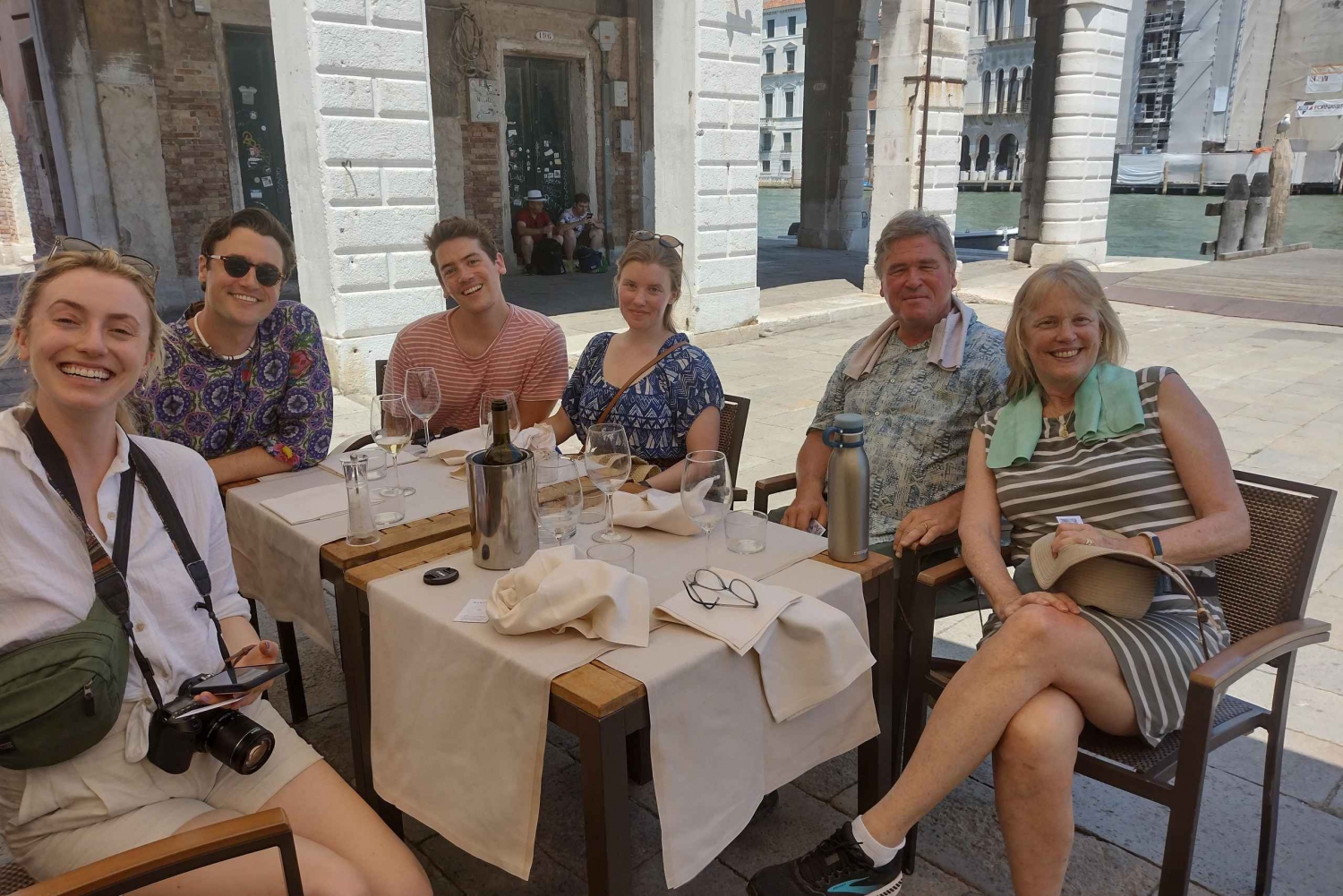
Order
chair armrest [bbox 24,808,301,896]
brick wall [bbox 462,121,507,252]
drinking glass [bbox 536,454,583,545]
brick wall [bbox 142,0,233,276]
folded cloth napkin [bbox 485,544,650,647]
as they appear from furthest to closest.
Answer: brick wall [bbox 462,121,507,252]
brick wall [bbox 142,0,233,276]
drinking glass [bbox 536,454,583,545]
folded cloth napkin [bbox 485,544,650,647]
chair armrest [bbox 24,808,301,896]

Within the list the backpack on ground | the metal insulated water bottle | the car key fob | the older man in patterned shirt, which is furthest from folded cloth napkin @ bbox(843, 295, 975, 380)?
the backpack on ground

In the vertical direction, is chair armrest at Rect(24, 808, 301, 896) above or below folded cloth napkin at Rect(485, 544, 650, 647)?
below

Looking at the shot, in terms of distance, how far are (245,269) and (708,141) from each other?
6.54 m

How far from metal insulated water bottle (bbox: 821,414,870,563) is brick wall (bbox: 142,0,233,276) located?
10285 millimetres

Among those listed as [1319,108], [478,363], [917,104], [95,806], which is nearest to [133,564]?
[95,806]

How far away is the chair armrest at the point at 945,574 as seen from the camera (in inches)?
91.4

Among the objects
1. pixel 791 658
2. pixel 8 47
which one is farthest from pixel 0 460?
pixel 8 47

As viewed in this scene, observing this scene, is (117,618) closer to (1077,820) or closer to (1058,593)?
(1058,593)

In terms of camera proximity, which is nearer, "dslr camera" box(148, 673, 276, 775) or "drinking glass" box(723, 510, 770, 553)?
"dslr camera" box(148, 673, 276, 775)

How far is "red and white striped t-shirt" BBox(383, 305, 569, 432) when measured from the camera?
342 cm

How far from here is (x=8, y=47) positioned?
462 inches

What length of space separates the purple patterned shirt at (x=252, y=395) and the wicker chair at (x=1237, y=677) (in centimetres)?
189

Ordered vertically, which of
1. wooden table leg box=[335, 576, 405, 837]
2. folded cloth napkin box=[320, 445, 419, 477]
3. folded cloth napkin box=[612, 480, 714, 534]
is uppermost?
folded cloth napkin box=[612, 480, 714, 534]

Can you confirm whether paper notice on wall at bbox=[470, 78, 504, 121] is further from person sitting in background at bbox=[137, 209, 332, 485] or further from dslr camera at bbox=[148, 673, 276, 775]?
dslr camera at bbox=[148, 673, 276, 775]
